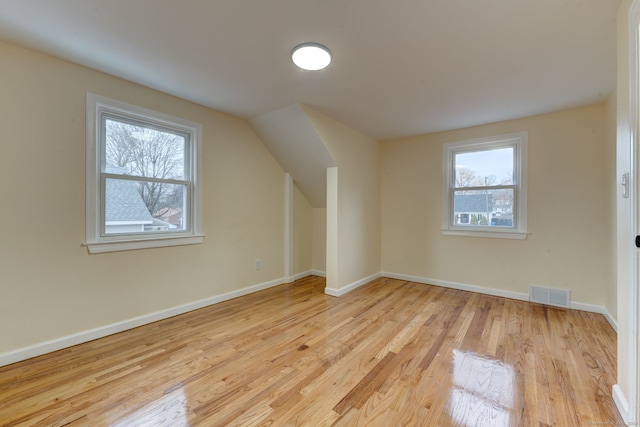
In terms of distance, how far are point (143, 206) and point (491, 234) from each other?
428cm

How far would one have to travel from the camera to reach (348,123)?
372cm

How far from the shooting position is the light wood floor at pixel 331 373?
1532 mm

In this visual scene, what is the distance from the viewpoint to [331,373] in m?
1.92

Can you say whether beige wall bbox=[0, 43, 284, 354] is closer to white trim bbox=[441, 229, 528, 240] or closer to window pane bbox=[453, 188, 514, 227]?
white trim bbox=[441, 229, 528, 240]

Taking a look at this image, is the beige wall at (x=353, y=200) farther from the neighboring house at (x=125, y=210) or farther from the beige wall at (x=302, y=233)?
Answer: the neighboring house at (x=125, y=210)

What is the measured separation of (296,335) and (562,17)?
10.0 feet

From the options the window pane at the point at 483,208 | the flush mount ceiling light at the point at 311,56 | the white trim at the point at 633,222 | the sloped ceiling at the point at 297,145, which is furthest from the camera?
the window pane at the point at 483,208

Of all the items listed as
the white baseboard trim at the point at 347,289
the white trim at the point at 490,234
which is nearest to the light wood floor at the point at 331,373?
the white baseboard trim at the point at 347,289

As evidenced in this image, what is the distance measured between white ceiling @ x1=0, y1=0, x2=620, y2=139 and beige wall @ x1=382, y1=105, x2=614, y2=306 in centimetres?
44

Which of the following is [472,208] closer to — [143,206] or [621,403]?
[621,403]

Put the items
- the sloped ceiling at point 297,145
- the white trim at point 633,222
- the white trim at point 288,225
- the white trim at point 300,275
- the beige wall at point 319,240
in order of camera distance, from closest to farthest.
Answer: the white trim at point 633,222 → the sloped ceiling at point 297,145 → the white trim at point 288,225 → the white trim at point 300,275 → the beige wall at point 319,240

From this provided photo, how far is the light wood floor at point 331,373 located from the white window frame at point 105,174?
849 mm

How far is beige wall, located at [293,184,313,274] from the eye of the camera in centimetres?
448

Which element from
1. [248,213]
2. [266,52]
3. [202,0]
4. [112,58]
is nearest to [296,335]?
[248,213]
